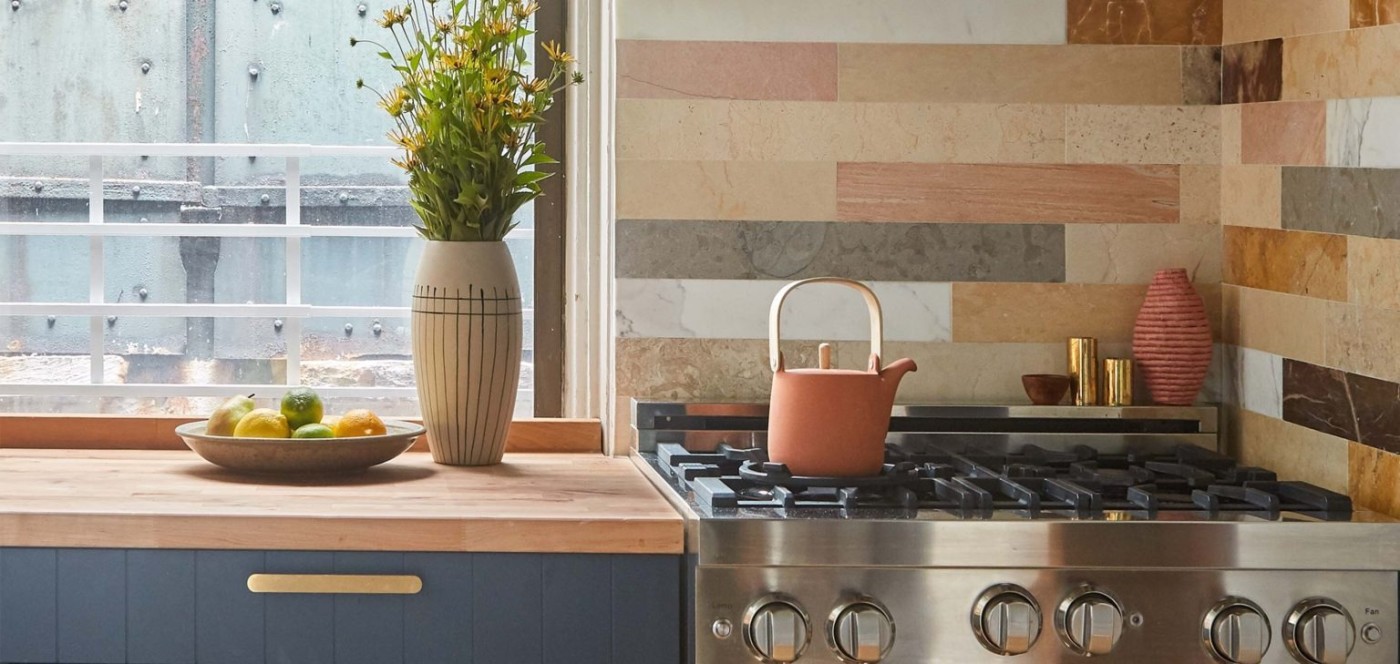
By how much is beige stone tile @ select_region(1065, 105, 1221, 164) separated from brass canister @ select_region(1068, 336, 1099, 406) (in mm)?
295

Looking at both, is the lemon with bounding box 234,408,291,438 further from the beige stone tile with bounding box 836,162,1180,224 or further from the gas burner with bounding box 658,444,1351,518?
the beige stone tile with bounding box 836,162,1180,224

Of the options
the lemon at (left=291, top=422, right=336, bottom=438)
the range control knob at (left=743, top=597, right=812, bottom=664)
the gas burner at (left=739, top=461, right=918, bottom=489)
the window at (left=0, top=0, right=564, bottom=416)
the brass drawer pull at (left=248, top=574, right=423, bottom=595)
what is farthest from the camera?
the window at (left=0, top=0, right=564, bottom=416)

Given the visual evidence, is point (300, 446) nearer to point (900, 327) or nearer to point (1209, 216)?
point (900, 327)

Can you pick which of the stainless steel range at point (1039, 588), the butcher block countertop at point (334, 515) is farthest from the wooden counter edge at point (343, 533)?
the stainless steel range at point (1039, 588)

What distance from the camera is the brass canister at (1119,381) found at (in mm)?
2154

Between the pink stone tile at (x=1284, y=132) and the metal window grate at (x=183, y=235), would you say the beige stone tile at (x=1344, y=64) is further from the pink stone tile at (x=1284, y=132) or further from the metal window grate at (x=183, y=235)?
the metal window grate at (x=183, y=235)

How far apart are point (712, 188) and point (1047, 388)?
24.0 inches

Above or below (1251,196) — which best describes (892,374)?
below

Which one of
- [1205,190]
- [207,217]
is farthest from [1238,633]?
[207,217]

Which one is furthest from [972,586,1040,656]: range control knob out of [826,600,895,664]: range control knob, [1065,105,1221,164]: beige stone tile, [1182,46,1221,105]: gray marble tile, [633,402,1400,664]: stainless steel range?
[1182,46,1221,105]: gray marble tile

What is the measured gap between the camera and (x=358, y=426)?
1990 mm

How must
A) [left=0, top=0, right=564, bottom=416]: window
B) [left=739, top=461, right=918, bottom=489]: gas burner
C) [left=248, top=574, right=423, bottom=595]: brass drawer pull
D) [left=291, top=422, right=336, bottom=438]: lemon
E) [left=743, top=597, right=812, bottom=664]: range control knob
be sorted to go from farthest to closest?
[left=0, top=0, right=564, bottom=416]: window → [left=291, top=422, right=336, bottom=438]: lemon → [left=739, top=461, right=918, bottom=489]: gas burner → [left=248, top=574, right=423, bottom=595]: brass drawer pull → [left=743, top=597, right=812, bottom=664]: range control knob

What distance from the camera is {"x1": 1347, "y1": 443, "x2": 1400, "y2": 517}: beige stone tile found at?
5.44 feet

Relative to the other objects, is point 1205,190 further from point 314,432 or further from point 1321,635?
point 314,432
